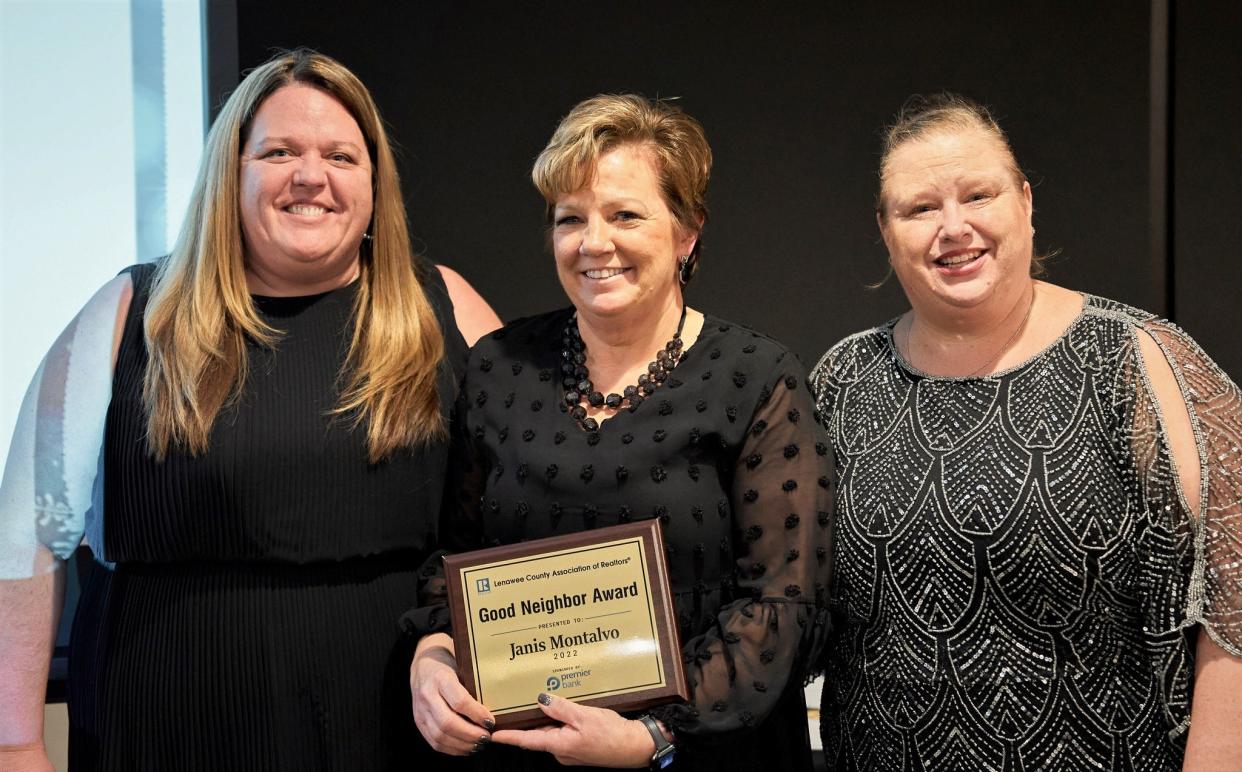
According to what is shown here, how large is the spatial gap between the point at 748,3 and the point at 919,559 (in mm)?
1619

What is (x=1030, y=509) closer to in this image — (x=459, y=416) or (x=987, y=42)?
(x=459, y=416)

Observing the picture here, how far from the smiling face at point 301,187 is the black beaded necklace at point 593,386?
48cm

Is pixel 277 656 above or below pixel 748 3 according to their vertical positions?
below

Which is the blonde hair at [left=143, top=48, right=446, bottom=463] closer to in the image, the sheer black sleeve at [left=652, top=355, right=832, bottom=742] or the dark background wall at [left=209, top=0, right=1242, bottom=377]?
the sheer black sleeve at [left=652, top=355, right=832, bottom=742]

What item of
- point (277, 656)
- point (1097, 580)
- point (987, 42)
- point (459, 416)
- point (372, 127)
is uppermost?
point (987, 42)

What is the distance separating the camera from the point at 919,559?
180cm

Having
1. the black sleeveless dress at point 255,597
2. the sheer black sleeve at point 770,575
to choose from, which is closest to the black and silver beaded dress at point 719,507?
the sheer black sleeve at point 770,575

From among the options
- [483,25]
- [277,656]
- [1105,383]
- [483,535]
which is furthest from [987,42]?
[277,656]

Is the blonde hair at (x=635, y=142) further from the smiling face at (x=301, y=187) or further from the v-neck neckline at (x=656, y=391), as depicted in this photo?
the smiling face at (x=301, y=187)

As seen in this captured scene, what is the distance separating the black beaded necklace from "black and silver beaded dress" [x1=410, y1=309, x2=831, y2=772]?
0.01m

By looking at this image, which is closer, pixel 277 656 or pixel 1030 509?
pixel 1030 509

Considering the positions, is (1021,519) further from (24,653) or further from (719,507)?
(24,653)

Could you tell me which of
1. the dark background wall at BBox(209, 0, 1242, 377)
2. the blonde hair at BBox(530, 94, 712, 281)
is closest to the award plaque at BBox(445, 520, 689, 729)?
the blonde hair at BBox(530, 94, 712, 281)

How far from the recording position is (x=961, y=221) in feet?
5.95
